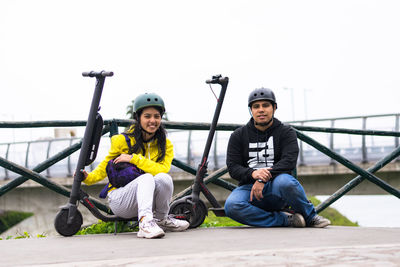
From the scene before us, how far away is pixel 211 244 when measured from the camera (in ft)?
10.9

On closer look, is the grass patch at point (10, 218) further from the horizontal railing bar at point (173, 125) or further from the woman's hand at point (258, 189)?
the woman's hand at point (258, 189)

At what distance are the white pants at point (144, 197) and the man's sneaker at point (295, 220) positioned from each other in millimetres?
1071

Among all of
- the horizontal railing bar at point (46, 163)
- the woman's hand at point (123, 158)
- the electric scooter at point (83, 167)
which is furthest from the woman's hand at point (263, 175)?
the horizontal railing bar at point (46, 163)

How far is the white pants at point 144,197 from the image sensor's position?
3.92 meters

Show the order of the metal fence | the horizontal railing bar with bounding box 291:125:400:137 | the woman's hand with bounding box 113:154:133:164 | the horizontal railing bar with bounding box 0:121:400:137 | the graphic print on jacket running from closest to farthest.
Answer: the woman's hand with bounding box 113:154:133:164
the graphic print on jacket
the horizontal railing bar with bounding box 0:121:400:137
the horizontal railing bar with bounding box 291:125:400:137
the metal fence

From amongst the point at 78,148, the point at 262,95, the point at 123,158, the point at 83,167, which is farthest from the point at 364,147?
the point at 83,167

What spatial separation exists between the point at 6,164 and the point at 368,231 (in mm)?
2880

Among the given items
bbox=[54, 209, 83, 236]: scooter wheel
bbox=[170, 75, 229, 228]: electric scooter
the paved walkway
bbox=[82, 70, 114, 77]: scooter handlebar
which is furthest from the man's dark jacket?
bbox=[54, 209, 83, 236]: scooter wheel

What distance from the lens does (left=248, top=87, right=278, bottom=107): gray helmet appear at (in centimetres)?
469

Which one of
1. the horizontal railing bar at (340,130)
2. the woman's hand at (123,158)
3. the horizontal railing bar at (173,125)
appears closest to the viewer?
the woman's hand at (123,158)

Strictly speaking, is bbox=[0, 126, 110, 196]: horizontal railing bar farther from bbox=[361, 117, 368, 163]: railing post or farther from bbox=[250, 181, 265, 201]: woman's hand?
bbox=[361, 117, 368, 163]: railing post

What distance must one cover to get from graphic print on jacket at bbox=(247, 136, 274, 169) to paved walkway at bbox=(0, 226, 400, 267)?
0.57 m

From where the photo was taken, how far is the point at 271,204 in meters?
4.62

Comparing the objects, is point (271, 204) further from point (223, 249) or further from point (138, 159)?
point (223, 249)
